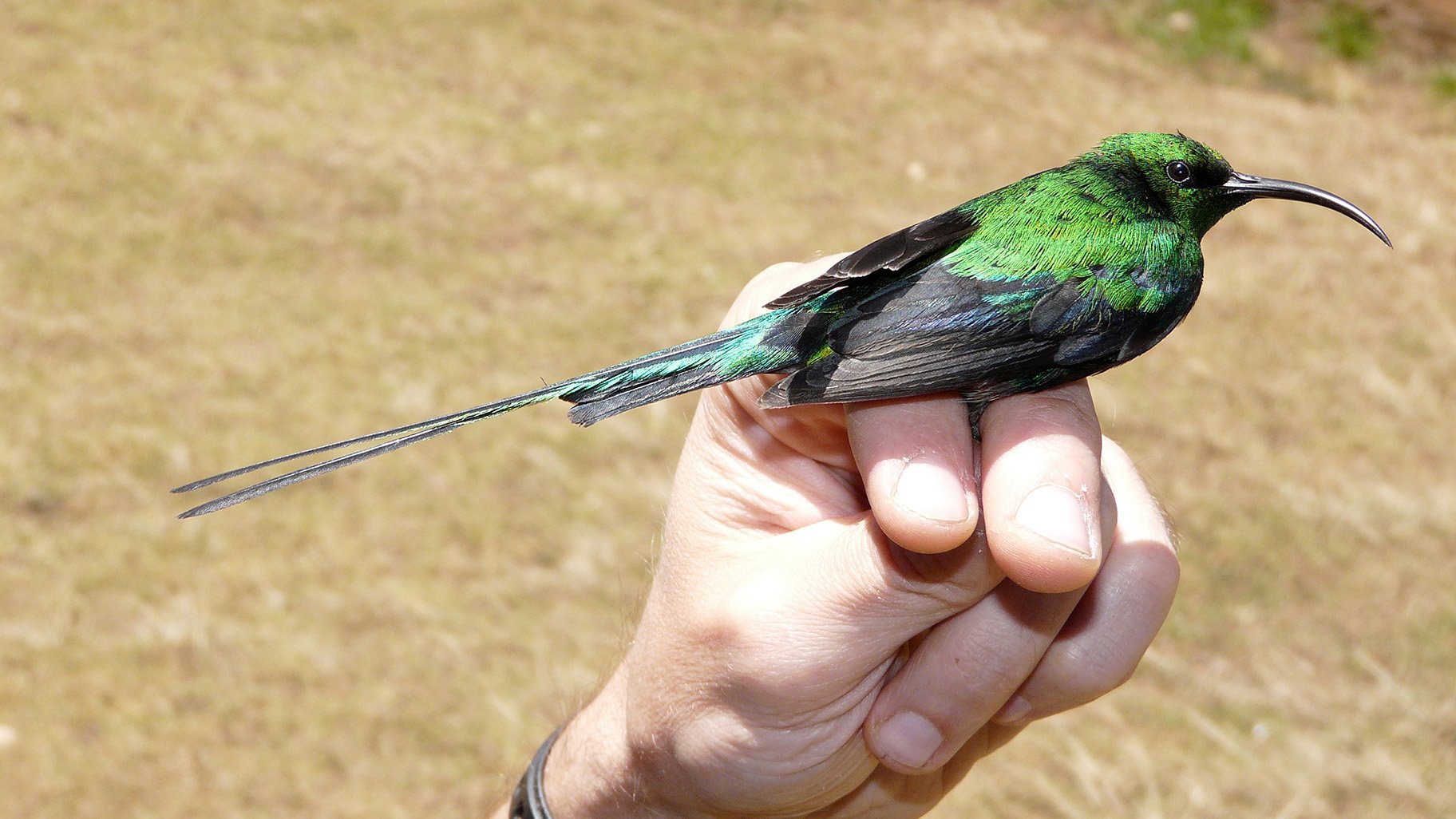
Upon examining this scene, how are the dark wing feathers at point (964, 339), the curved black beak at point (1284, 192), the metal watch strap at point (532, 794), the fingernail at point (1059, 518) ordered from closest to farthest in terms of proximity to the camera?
the fingernail at point (1059, 518) → the dark wing feathers at point (964, 339) → the metal watch strap at point (532, 794) → the curved black beak at point (1284, 192)

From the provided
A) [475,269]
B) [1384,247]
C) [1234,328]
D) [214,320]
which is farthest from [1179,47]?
[214,320]

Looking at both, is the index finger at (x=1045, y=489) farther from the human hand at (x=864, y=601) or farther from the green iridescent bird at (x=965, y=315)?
the green iridescent bird at (x=965, y=315)

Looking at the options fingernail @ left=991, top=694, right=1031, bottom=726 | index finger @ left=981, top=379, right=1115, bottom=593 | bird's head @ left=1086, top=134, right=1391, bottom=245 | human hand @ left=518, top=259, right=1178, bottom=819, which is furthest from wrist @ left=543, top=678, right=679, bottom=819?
bird's head @ left=1086, top=134, right=1391, bottom=245

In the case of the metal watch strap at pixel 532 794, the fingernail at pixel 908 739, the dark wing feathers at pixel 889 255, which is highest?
the dark wing feathers at pixel 889 255

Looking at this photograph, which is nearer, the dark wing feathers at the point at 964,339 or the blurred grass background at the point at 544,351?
the dark wing feathers at the point at 964,339

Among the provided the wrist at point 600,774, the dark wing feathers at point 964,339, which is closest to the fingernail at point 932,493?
the dark wing feathers at point 964,339
